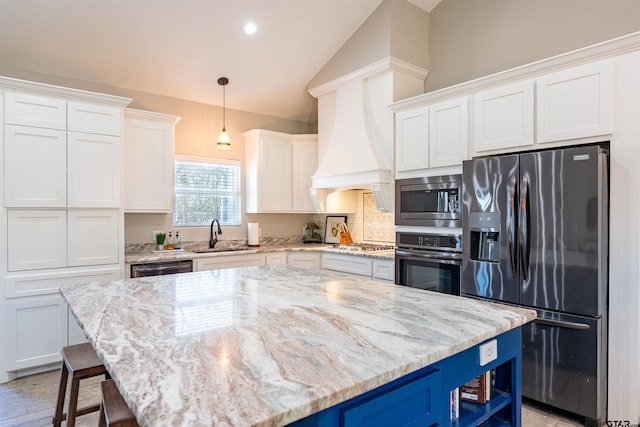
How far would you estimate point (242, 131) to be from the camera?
508 cm

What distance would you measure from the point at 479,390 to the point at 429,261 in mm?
1838

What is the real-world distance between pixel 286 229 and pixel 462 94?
3055 mm

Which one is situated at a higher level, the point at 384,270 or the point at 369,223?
the point at 369,223

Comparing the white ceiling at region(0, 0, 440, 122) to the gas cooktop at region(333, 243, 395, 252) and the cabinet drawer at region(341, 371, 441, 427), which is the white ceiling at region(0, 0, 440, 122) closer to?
the gas cooktop at region(333, 243, 395, 252)

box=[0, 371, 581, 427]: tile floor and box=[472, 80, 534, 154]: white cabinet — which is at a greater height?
box=[472, 80, 534, 154]: white cabinet

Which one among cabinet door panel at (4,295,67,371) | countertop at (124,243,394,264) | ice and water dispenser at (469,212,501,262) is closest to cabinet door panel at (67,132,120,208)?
countertop at (124,243,394,264)

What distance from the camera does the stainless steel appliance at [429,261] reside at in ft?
10.3

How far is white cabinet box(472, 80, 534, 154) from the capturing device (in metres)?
2.72

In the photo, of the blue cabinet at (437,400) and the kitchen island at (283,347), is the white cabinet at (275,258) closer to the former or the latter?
the kitchen island at (283,347)

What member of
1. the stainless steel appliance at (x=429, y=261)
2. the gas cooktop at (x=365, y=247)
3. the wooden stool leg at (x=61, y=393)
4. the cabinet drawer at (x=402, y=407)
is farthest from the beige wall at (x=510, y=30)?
the wooden stool leg at (x=61, y=393)

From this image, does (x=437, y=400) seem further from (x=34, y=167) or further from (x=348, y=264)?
(x=34, y=167)

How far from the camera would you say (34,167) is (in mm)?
3166

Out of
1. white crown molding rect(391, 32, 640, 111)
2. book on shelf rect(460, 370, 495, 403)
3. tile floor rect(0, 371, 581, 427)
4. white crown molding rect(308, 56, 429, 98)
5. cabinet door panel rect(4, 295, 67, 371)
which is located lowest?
tile floor rect(0, 371, 581, 427)

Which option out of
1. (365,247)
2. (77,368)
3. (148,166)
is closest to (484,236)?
(365,247)
